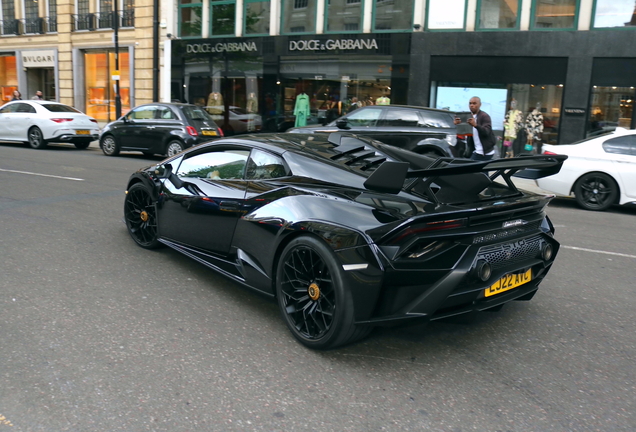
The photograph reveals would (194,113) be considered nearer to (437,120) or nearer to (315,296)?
(437,120)

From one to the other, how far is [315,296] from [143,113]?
1408 centimetres

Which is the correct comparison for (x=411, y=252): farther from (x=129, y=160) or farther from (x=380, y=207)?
(x=129, y=160)

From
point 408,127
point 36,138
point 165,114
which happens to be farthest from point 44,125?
point 408,127

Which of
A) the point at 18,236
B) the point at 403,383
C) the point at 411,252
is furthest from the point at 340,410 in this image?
the point at 18,236

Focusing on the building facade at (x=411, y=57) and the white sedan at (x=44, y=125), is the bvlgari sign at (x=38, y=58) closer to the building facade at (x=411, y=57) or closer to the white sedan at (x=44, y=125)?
the building facade at (x=411, y=57)

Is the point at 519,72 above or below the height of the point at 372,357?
above

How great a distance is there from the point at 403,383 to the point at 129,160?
45.5 ft

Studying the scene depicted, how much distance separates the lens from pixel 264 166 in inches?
183

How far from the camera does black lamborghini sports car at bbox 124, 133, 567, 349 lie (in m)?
3.46

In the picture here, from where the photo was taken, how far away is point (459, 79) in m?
18.9

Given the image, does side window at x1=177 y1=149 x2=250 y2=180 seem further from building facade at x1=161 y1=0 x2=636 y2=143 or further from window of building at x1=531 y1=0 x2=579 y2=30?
window of building at x1=531 y1=0 x2=579 y2=30

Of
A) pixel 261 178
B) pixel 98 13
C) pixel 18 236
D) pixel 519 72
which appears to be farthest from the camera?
pixel 98 13

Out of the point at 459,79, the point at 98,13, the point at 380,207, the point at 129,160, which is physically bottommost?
the point at 129,160

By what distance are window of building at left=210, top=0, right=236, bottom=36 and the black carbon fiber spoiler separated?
818 inches
